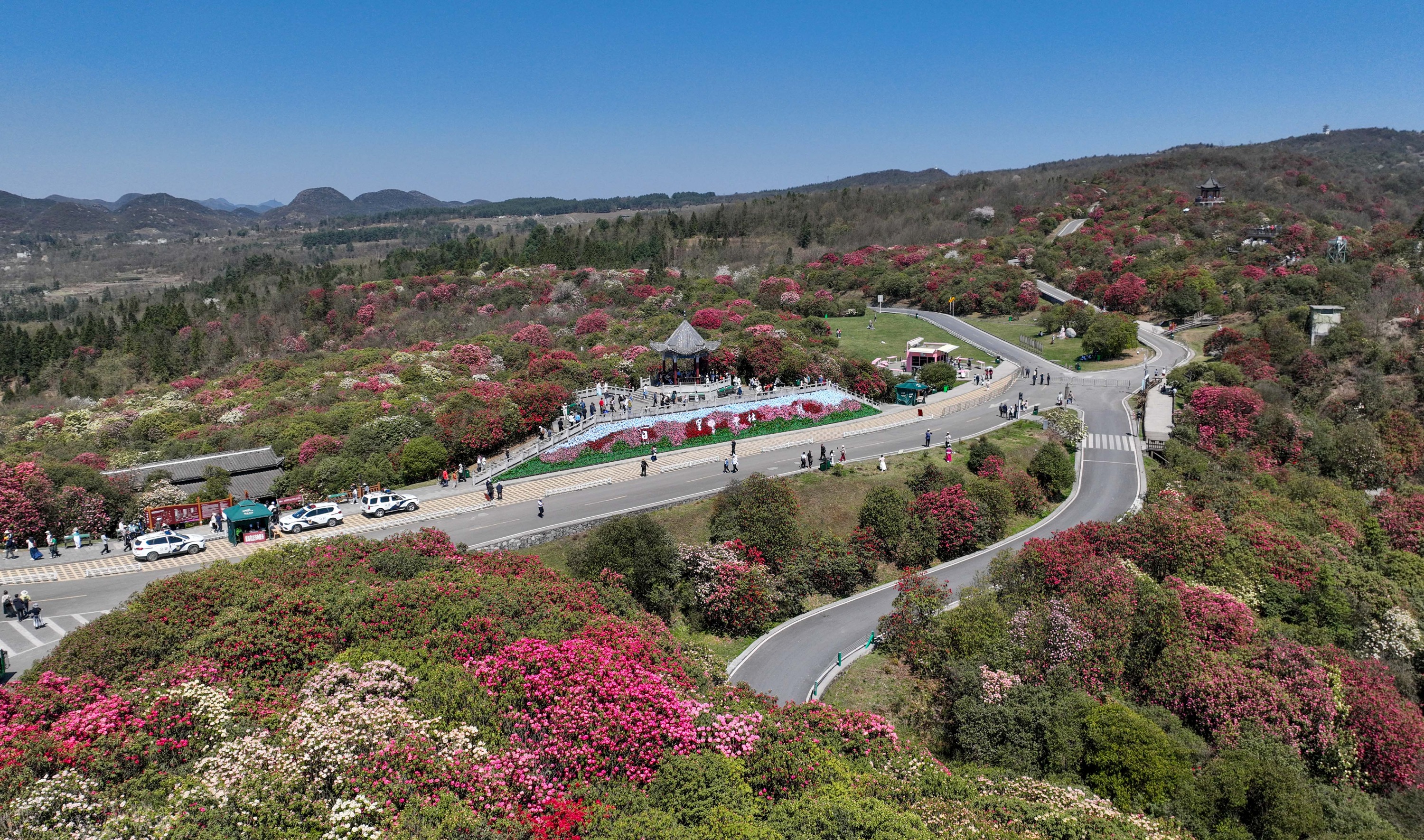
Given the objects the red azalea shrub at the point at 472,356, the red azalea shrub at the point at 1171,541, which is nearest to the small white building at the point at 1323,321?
the red azalea shrub at the point at 1171,541

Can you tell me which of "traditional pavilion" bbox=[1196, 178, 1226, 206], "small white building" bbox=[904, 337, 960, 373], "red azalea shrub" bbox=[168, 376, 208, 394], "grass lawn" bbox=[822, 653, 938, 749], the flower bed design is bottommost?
"grass lawn" bbox=[822, 653, 938, 749]

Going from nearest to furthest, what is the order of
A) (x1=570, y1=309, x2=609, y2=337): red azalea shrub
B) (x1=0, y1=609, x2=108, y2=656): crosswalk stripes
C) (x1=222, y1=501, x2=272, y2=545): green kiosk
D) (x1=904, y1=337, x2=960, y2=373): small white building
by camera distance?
(x1=0, y1=609, x2=108, y2=656): crosswalk stripes
(x1=222, y1=501, x2=272, y2=545): green kiosk
(x1=904, y1=337, x2=960, y2=373): small white building
(x1=570, y1=309, x2=609, y2=337): red azalea shrub

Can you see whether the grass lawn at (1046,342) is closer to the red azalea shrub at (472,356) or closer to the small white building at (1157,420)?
the small white building at (1157,420)

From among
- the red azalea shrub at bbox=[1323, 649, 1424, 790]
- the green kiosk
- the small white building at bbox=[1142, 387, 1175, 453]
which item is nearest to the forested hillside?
the red azalea shrub at bbox=[1323, 649, 1424, 790]

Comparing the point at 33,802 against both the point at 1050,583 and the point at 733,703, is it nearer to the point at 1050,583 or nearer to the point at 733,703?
the point at 733,703

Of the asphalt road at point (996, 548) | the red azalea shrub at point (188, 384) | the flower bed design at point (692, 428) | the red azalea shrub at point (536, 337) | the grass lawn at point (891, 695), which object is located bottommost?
the grass lawn at point (891, 695)

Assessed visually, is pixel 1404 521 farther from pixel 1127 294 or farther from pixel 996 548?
pixel 1127 294

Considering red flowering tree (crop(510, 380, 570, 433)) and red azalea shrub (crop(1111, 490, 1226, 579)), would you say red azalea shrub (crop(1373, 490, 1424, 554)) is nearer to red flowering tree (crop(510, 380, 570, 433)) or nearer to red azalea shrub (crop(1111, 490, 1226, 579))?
red azalea shrub (crop(1111, 490, 1226, 579))
